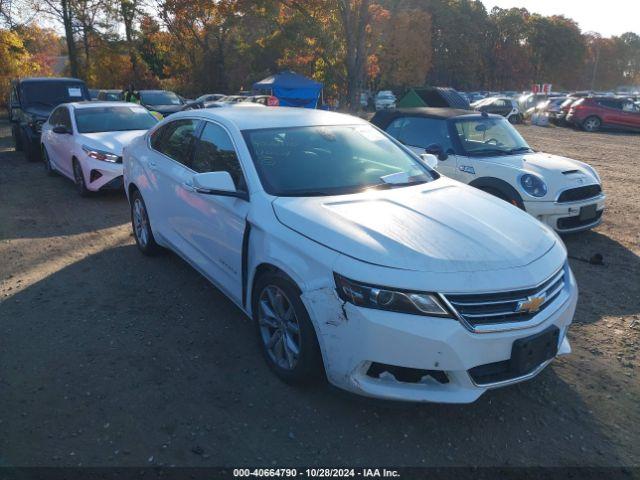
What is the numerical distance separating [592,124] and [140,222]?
77.8 feet

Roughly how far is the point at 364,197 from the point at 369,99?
4313 centimetres

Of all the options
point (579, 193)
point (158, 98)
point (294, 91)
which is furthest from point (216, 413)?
point (294, 91)

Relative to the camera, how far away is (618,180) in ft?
35.9

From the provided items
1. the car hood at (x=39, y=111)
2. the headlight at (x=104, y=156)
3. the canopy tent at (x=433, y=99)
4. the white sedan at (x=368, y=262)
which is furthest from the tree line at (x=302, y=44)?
the white sedan at (x=368, y=262)

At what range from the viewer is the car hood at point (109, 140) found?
8.41 metres

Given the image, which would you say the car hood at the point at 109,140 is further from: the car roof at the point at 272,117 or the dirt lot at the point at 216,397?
the car roof at the point at 272,117

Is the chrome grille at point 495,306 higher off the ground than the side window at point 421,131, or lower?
lower

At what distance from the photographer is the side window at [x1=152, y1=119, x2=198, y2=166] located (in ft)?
15.8

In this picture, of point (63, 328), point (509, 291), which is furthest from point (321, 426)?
point (63, 328)

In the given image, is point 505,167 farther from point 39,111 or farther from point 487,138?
point 39,111

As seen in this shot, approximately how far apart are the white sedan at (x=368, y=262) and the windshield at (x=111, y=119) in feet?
17.7

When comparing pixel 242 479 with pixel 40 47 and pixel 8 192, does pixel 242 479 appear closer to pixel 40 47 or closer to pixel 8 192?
pixel 8 192

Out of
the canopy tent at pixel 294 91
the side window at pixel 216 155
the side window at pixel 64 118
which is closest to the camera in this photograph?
the side window at pixel 216 155

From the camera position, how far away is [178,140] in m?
5.06
